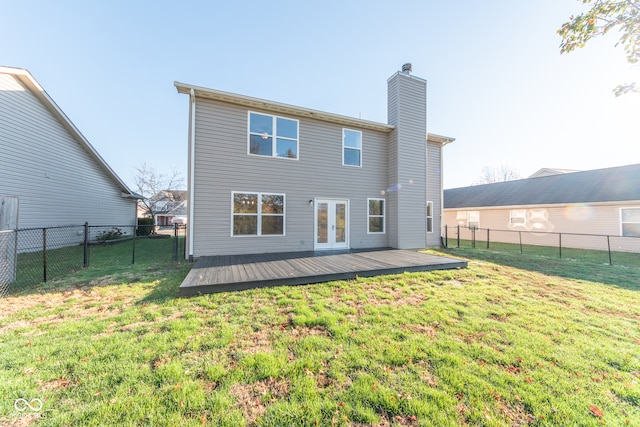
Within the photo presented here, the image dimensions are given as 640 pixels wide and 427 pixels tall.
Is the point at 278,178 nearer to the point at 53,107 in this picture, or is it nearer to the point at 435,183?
the point at 435,183

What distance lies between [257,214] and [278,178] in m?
1.46

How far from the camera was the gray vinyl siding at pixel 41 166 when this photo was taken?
25.4 feet

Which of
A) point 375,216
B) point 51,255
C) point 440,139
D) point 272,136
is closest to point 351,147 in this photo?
point 375,216

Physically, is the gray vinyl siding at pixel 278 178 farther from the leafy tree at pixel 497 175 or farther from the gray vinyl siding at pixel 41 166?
the leafy tree at pixel 497 175

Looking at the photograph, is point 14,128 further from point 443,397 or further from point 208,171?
point 443,397

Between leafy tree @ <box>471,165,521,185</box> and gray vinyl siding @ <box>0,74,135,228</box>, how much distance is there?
4511 cm

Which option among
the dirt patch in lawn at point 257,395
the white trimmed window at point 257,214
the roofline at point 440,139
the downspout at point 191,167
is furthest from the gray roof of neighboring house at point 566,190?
the downspout at point 191,167

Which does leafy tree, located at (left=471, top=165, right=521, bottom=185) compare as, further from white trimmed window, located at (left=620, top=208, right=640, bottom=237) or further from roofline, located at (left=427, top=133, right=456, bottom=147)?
roofline, located at (left=427, top=133, right=456, bottom=147)

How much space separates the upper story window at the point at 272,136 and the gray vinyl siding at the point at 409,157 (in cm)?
425

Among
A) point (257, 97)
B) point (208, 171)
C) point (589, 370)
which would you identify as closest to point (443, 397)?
point (589, 370)

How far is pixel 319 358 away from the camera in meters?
2.36

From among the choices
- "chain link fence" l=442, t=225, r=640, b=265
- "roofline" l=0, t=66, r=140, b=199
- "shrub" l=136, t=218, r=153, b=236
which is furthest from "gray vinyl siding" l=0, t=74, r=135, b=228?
"chain link fence" l=442, t=225, r=640, b=265

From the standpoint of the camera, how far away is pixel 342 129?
8930 millimetres

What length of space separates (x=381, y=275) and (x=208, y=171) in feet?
19.8
